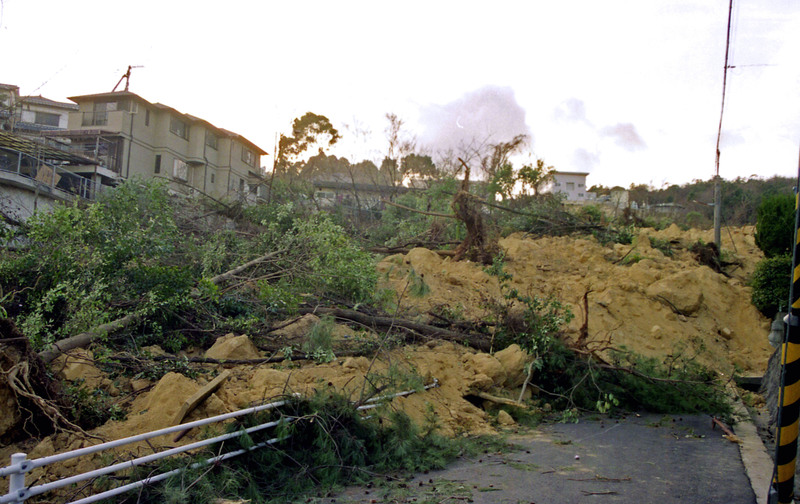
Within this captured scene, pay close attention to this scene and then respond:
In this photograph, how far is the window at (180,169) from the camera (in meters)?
27.0

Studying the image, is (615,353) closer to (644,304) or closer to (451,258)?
(644,304)

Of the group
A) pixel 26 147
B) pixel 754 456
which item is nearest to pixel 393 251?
pixel 754 456

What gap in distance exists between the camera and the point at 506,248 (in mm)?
14938

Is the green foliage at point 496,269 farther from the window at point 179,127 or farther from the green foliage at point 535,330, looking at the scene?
the window at point 179,127

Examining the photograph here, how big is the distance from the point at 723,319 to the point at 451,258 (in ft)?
20.8

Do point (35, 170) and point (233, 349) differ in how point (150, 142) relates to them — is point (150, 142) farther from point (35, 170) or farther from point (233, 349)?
point (233, 349)

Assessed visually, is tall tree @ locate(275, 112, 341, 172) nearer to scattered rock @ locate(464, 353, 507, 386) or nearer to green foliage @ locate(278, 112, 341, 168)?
green foliage @ locate(278, 112, 341, 168)

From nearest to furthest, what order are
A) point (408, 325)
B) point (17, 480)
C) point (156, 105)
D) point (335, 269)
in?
point (17, 480) < point (335, 269) < point (408, 325) < point (156, 105)

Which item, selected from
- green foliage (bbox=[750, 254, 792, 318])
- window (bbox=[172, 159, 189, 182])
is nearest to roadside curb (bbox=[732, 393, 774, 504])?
green foliage (bbox=[750, 254, 792, 318])

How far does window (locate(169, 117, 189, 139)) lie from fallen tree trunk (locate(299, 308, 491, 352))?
21.7 m

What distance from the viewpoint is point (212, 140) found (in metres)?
29.2

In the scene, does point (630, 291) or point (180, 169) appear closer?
point (630, 291)

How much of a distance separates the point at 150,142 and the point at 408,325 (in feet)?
71.7

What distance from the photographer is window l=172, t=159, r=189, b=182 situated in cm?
2702
